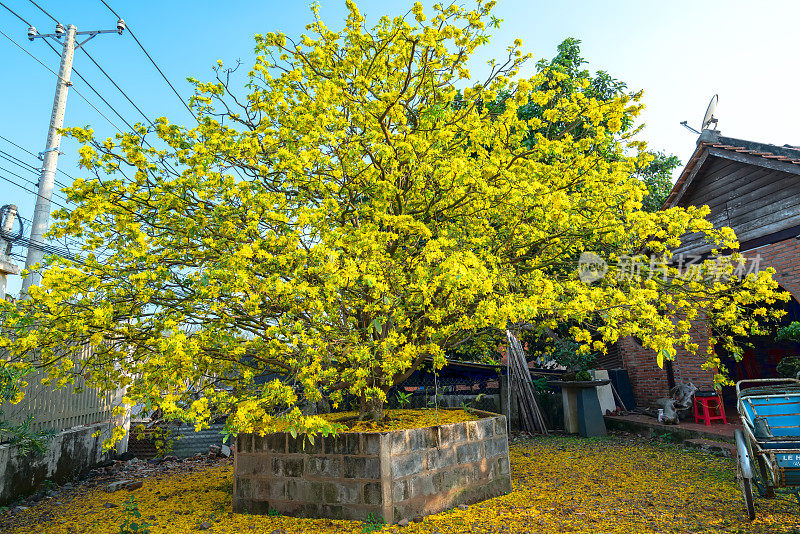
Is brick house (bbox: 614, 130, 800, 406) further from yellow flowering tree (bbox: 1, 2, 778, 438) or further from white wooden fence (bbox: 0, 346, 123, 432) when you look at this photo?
white wooden fence (bbox: 0, 346, 123, 432)

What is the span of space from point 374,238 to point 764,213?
9798 millimetres

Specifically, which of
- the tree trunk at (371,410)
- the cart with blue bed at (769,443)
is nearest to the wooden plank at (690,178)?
the cart with blue bed at (769,443)

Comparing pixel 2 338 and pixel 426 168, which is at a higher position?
pixel 426 168

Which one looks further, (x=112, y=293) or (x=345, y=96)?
(x=345, y=96)

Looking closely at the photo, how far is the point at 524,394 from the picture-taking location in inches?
503

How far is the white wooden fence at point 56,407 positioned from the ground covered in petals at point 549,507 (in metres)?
1.34

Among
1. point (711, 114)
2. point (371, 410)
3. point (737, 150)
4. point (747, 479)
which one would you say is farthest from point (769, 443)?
point (711, 114)

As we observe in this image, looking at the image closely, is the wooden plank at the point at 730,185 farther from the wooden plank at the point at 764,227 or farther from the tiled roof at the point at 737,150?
the wooden plank at the point at 764,227

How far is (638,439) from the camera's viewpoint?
10.7 metres

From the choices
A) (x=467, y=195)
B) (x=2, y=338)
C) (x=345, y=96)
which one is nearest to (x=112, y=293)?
(x=2, y=338)

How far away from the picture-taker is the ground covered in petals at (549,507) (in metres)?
5.30

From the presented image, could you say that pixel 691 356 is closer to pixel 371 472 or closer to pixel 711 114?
pixel 711 114

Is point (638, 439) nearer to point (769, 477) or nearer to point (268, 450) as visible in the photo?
point (769, 477)

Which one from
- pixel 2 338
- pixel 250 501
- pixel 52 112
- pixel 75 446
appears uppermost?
pixel 52 112
